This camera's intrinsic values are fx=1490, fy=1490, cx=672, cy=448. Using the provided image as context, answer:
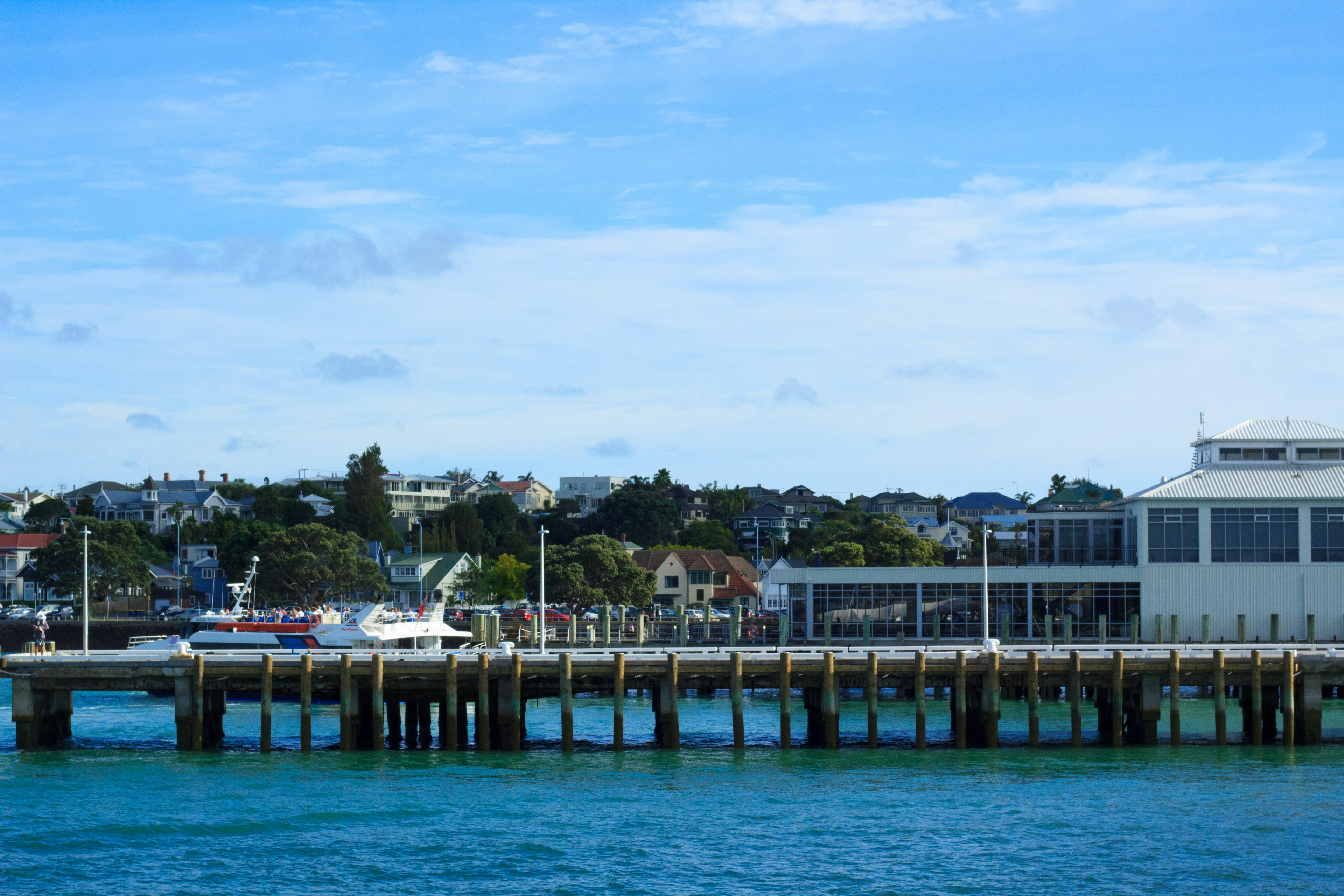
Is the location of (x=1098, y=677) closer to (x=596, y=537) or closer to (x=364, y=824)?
(x=364, y=824)

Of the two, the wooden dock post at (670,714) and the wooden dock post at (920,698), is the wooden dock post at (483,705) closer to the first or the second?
the wooden dock post at (670,714)

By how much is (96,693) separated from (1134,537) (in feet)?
174

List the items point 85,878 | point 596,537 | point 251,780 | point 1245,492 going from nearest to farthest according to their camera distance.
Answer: point 85,878 → point 251,780 → point 1245,492 → point 596,537

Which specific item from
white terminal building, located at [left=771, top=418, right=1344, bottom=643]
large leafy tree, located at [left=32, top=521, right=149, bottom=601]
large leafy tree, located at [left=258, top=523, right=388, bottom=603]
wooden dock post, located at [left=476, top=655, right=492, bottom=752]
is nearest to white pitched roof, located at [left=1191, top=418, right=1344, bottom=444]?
white terminal building, located at [left=771, top=418, right=1344, bottom=643]

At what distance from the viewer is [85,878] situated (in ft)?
107

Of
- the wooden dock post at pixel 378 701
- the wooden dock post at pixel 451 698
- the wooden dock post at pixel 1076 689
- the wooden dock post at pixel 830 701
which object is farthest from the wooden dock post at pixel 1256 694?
the wooden dock post at pixel 378 701

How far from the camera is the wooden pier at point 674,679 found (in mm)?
45781

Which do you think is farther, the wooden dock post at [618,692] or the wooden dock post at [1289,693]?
the wooden dock post at [1289,693]

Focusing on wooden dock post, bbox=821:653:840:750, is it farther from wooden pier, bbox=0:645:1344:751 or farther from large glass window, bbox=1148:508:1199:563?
large glass window, bbox=1148:508:1199:563

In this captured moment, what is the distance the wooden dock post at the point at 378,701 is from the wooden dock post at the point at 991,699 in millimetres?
18668

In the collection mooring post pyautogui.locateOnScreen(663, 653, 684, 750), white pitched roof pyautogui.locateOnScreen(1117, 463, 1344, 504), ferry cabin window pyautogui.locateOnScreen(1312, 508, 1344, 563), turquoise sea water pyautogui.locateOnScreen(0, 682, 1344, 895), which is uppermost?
white pitched roof pyautogui.locateOnScreen(1117, 463, 1344, 504)

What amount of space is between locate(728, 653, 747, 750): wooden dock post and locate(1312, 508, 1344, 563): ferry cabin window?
108ft

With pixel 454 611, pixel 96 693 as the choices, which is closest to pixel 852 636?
pixel 96 693

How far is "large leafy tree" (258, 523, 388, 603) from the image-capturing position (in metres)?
109
